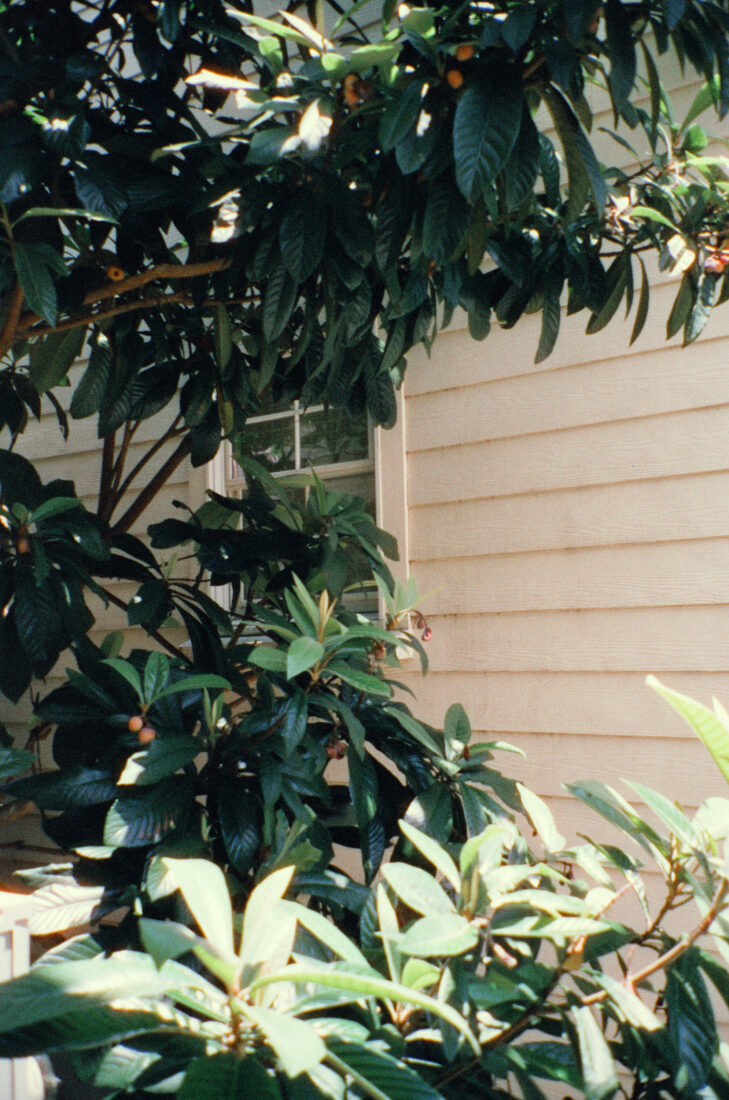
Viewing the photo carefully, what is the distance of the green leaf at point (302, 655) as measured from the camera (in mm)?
1193

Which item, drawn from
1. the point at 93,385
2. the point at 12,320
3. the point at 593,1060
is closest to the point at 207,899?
the point at 593,1060

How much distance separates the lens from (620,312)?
7.32 feet

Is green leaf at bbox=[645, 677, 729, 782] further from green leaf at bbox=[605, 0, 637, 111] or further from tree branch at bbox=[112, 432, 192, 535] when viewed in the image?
tree branch at bbox=[112, 432, 192, 535]

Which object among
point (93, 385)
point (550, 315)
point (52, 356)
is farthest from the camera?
point (93, 385)

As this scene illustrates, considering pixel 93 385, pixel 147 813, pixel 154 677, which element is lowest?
pixel 147 813

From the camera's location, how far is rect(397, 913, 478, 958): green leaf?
68 centimetres

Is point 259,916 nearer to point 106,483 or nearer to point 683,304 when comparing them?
point 683,304

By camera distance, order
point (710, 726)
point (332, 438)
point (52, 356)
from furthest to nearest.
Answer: point (332, 438)
point (52, 356)
point (710, 726)

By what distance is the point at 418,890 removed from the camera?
0.81m

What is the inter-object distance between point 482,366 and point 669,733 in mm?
1200

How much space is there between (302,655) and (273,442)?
1.98m

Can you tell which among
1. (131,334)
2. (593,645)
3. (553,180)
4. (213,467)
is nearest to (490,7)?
(553,180)

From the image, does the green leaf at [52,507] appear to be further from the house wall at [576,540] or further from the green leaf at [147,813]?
the house wall at [576,540]

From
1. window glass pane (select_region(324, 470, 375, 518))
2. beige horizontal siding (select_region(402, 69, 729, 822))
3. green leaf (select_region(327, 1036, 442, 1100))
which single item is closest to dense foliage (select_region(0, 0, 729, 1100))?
green leaf (select_region(327, 1036, 442, 1100))
